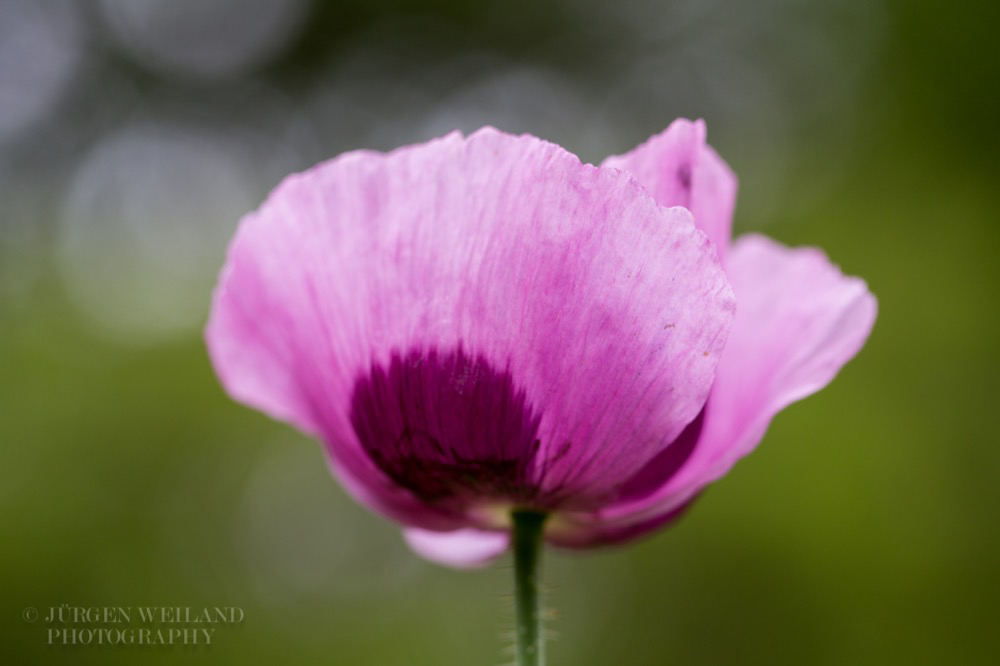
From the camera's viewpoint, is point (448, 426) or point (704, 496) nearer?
point (448, 426)

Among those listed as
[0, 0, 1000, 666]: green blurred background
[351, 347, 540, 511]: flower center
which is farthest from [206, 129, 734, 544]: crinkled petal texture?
[0, 0, 1000, 666]: green blurred background

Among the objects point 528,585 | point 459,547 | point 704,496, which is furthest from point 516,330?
point 704,496

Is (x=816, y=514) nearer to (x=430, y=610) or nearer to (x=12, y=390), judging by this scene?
(x=430, y=610)

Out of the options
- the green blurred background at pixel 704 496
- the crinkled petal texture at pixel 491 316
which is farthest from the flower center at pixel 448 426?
the green blurred background at pixel 704 496

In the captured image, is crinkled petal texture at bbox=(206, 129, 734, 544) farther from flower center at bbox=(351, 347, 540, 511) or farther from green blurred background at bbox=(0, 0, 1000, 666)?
green blurred background at bbox=(0, 0, 1000, 666)

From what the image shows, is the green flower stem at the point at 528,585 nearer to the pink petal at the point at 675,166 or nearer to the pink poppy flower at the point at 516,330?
the pink poppy flower at the point at 516,330

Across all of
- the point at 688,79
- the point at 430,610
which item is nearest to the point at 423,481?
the point at 430,610

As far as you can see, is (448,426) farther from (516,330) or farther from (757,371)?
(757,371)
